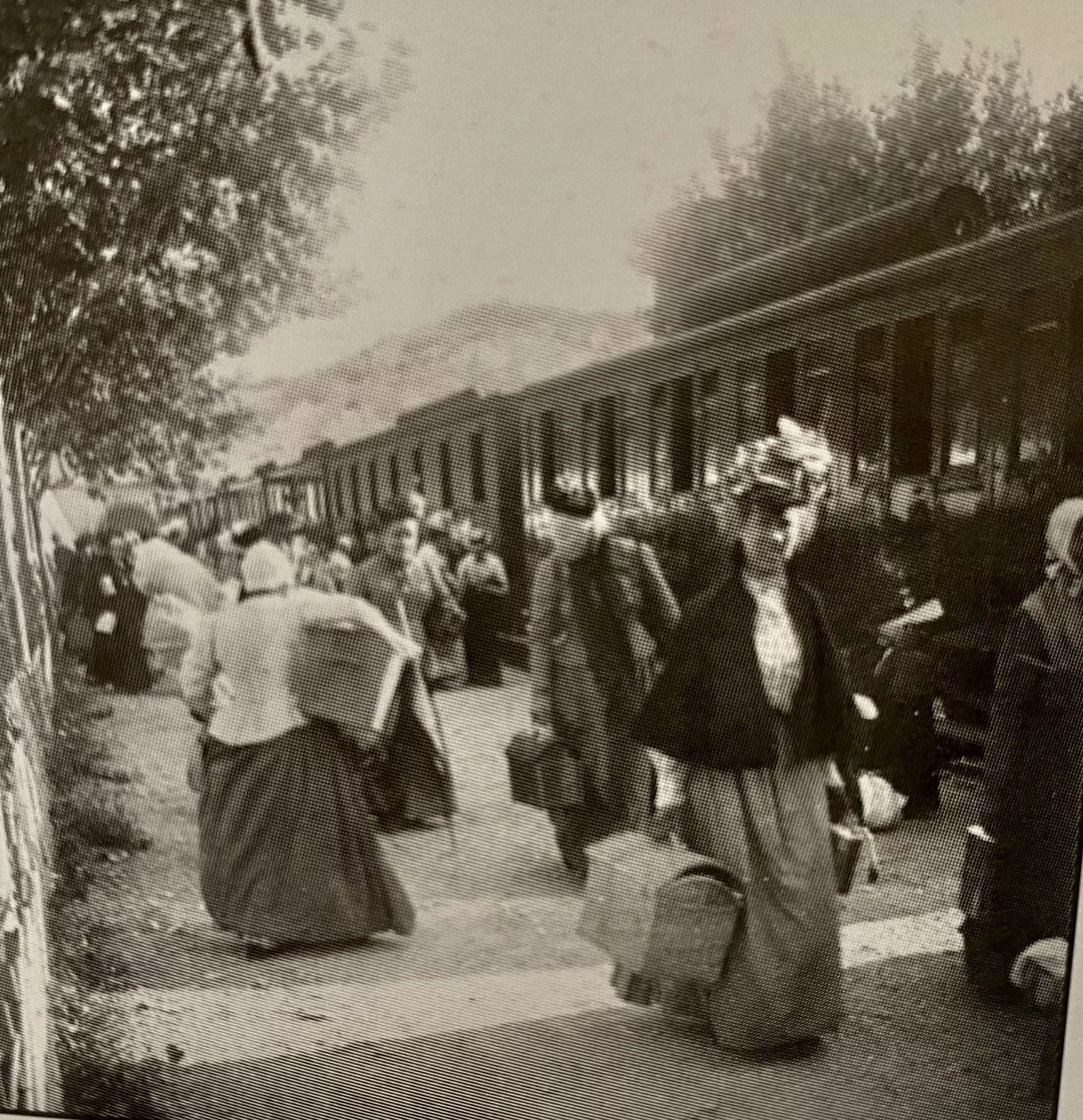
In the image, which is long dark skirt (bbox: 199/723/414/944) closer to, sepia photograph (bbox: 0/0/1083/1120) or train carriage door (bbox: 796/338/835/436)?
sepia photograph (bbox: 0/0/1083/1120)

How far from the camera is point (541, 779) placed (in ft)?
6.56

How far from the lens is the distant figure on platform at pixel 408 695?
1.97m

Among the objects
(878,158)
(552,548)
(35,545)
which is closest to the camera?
(878,158)

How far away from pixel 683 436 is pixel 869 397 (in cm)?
32

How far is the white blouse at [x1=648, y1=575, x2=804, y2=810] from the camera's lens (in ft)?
6.48

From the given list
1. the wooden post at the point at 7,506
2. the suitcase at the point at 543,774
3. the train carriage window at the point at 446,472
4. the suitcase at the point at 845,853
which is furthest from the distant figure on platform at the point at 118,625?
the suitcase at the point at 845,853

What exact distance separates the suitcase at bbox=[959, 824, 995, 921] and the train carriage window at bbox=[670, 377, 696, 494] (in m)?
0.80

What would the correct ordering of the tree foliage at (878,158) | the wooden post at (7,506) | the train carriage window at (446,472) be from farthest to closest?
the wooden post at (7,506) < the train carriage window at (446,472) < the tree foliage at (878,158)

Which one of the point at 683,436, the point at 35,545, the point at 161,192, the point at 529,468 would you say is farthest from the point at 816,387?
the point at 35,545

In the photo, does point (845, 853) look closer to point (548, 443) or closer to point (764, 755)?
point (764, 755)

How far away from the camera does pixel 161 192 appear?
6.51ft

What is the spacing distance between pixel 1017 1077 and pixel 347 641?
1454 millimetres

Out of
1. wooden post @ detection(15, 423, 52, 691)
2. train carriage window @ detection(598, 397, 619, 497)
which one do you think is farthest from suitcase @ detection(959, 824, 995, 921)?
wooden post @ detection(15, 423, 52, 691)

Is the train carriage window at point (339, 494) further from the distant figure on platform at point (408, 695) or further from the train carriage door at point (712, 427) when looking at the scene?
the train carriage door at point (712, 427)
